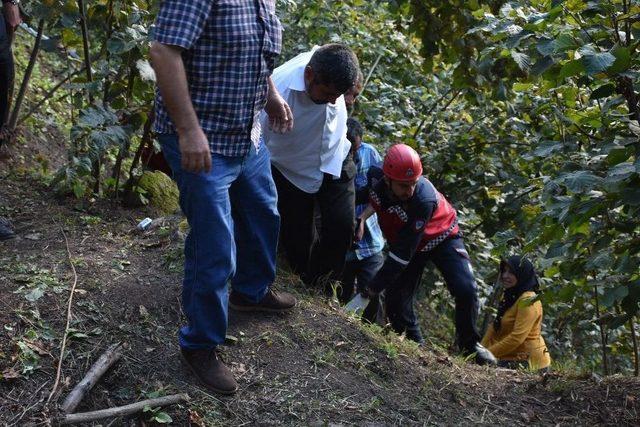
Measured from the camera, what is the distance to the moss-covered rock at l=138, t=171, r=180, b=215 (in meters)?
5.65

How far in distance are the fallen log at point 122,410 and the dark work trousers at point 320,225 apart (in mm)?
1613

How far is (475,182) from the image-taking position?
7.23 metres

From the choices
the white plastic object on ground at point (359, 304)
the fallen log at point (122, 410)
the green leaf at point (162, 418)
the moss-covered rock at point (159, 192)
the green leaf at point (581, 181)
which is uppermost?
the green leaf at point (581, 181)

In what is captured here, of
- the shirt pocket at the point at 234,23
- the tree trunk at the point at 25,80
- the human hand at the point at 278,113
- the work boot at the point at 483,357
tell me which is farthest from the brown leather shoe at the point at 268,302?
the tree trunk at the point at 25,80

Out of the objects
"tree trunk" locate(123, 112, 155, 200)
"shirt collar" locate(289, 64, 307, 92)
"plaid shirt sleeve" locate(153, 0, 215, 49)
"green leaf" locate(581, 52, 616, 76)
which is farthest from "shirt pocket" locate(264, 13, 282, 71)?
"tree trunk" locate(123, 112, 155, 200)

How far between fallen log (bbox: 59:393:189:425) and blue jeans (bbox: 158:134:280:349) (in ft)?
0.79

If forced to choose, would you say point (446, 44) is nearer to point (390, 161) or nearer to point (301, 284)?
point (390, 161)

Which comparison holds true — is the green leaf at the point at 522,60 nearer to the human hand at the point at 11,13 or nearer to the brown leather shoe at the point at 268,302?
the brown leather shoe at the point at 268,302

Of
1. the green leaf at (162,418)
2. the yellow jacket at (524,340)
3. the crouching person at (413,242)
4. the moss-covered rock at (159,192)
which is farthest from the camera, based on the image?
the yellow jacket at (524,340)

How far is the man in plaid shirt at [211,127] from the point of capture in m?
2.98

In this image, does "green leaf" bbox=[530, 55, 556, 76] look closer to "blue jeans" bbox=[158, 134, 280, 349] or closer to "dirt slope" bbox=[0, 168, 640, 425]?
"blue jeans" bbox=[158, 134, 280, 349]

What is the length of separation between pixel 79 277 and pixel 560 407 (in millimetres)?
2725

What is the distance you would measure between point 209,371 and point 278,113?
1.31 m

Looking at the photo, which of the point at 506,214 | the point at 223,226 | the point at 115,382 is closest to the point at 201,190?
the point at 223,226
